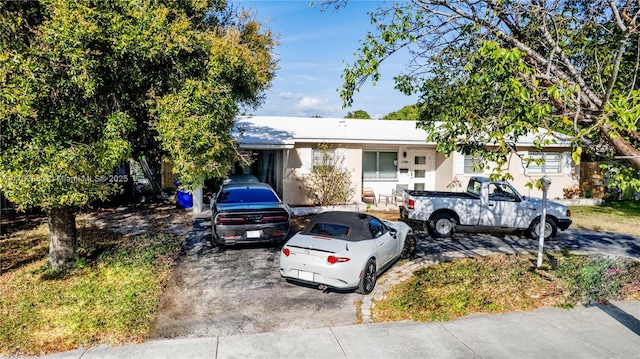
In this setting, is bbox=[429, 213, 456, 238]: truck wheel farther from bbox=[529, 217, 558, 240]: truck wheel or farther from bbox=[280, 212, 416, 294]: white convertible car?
bbox=[280, 212, 416, 294]: white convertible car

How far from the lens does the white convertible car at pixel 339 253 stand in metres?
7.26

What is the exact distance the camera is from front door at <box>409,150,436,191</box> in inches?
755

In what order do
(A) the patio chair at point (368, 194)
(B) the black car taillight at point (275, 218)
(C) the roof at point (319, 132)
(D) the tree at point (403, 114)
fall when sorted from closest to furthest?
(B) the black car taillight at point (275, 218) < (C) the roof at point (319, 132) < (A) the patio chair at point (368, 194) < (D) the tree at point (403, 114)

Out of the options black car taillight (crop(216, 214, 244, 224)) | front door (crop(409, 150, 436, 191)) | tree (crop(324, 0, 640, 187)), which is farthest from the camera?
front door (crop(409, 150, 436, 191))

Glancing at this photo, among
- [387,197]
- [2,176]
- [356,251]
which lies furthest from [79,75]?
[387,197]

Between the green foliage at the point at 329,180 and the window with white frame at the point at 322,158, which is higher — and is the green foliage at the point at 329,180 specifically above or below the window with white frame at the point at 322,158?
below

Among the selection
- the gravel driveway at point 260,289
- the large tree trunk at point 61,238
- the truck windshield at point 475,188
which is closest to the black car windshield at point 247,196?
the gravel driveway at point 260,289

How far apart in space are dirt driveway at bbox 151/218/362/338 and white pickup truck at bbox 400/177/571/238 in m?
4.89

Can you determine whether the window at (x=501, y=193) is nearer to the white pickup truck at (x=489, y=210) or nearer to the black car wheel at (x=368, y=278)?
the white pickup truck at (x=489, y=210)

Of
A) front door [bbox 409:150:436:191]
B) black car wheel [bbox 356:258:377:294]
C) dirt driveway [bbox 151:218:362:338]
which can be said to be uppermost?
front door [bbox 409:150:436:191]

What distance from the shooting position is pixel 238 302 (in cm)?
727

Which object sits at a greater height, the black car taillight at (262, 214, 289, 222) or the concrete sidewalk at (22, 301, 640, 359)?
the black car taillight at (262, 214, 289, 222)

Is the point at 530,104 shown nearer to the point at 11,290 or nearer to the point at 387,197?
the point at 11,290

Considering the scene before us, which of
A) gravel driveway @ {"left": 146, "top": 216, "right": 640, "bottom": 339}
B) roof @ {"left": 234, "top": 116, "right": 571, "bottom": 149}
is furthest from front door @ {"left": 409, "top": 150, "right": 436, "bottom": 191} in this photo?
gravel driveway @ {"left": 146, "top": 216, "right": 640, "bottom": 339}
